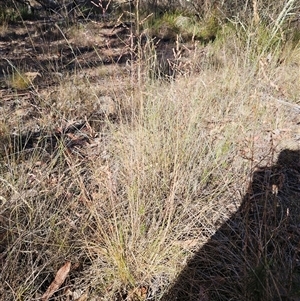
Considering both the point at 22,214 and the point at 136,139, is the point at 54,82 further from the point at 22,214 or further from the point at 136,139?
the point at 22,214

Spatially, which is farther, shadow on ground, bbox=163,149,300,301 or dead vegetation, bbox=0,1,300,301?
dead vegetation, bbox=0,1,300,301

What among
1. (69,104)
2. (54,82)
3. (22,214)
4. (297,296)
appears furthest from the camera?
(54,82)

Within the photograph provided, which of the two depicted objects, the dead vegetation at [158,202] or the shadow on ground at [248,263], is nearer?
the shadow on ground at [248,263]

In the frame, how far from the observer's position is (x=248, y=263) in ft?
4.55

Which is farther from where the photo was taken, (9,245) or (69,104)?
(69,104)

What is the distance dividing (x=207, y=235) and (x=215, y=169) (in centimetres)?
49

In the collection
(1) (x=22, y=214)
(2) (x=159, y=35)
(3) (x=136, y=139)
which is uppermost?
(3) (x=136, y=139)

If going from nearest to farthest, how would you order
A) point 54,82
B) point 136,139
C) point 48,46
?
point 136,139, point 54,82, point 48,46

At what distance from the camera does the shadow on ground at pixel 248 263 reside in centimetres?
130

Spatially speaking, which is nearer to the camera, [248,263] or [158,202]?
[248,263]

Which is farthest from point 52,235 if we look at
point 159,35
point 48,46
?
point 159,35

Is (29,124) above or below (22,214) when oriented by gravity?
below

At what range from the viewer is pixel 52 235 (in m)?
1.53

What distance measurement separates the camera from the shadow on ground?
1304 millimetres
